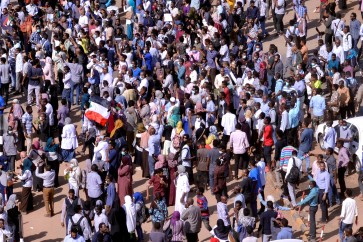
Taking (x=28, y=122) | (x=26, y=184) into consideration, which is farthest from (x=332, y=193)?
(x=28, y=122)

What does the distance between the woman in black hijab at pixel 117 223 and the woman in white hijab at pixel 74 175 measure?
1997 mm

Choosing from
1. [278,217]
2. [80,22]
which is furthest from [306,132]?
[80,22]

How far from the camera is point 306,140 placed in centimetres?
2831

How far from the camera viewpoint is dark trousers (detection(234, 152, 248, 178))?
2836 cm

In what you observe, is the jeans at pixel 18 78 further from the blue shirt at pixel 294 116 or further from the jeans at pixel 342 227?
the jeans at pixel 342 227

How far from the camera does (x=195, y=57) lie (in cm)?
3306

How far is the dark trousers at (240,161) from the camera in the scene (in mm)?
28359

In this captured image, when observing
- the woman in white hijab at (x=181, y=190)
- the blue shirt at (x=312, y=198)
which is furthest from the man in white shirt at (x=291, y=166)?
the woman in white hijab at (x=181, y=190)

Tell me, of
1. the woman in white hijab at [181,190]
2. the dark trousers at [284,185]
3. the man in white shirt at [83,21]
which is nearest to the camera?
the woman in white hijab at [181,190]

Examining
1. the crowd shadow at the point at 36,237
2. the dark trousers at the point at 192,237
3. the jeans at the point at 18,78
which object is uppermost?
the jeans at the point at 18,78

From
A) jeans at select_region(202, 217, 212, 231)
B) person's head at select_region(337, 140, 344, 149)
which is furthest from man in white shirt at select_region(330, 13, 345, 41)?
jeans at select_region(202, 217, 212, 231)

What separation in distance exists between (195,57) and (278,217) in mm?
9252

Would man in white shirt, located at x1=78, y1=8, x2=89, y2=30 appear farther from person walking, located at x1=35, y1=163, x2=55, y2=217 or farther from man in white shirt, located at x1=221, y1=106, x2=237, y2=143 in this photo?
person walking, located at x1=35, y1=163, x2=55, y2=217

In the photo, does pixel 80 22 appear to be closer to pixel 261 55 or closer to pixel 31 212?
pixel 261 55
